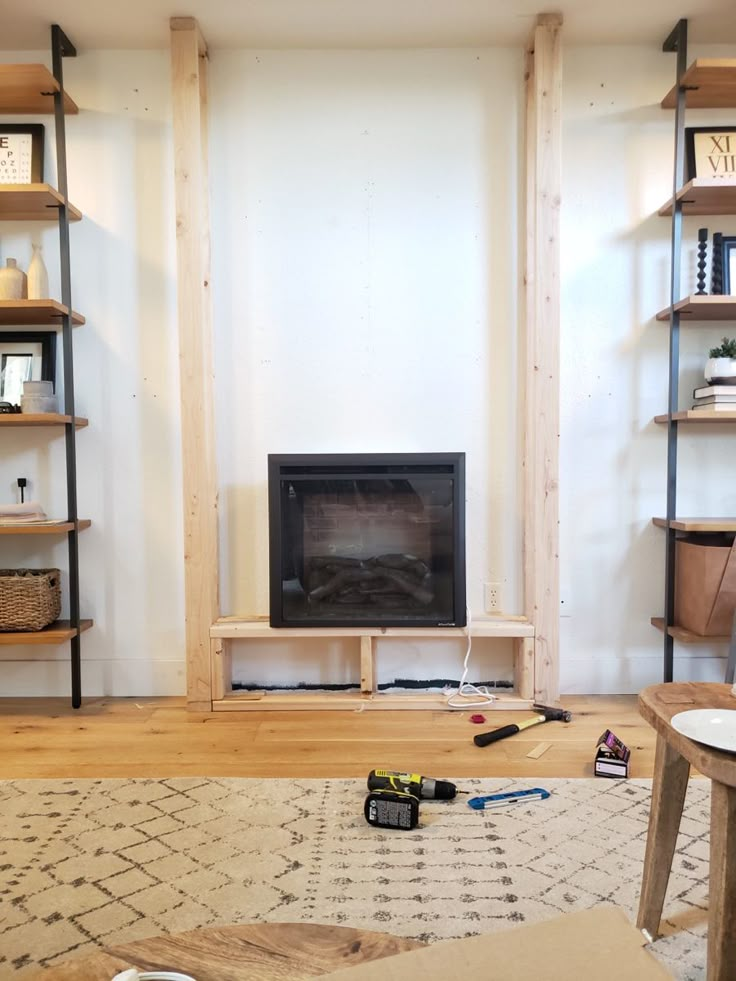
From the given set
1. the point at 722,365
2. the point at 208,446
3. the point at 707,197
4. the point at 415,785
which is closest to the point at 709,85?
the point at 707,197

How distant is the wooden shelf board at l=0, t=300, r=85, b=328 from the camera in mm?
2498

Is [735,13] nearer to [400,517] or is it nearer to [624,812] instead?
[400,517]

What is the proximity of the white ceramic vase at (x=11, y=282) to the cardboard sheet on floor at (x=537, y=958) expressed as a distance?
264 centimetres

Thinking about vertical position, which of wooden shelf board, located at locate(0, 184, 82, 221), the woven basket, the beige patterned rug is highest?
wooden shelf board, located at locate(0, 184, 82, 221)

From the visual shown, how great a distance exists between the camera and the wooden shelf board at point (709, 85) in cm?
242

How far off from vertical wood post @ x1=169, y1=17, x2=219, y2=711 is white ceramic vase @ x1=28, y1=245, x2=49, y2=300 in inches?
20.1

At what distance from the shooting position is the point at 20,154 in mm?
2701

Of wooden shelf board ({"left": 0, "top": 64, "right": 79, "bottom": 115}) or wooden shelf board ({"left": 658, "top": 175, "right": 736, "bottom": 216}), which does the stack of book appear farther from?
wooden shelf board ({"left": 0, "top": 64, "right": 79, "bottom": 115})

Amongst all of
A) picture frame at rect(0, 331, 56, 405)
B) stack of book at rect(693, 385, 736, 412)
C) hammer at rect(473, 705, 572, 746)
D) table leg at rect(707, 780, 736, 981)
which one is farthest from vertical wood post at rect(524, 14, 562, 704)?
picture frame at rect(0, 331, 56, 405)

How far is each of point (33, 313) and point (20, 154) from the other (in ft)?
2.11

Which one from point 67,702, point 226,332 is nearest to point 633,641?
point 226,332

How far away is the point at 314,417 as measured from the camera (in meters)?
2.82

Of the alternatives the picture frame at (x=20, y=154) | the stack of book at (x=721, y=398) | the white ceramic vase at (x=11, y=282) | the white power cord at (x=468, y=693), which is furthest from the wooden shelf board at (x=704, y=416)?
the picture frame at (x=20, y=154)

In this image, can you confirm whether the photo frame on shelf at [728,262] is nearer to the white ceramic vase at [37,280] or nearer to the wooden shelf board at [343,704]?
the wooden shelf board at [343,704]
